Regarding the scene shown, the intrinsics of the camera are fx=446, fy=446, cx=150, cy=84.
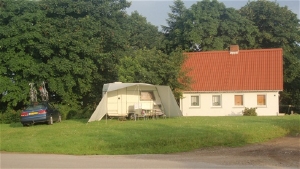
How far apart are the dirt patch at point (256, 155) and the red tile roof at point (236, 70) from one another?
20.9 m

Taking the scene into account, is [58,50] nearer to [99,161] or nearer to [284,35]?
[284,35]

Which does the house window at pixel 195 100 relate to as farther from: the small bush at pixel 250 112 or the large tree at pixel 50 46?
the large tree at pixel 50 46

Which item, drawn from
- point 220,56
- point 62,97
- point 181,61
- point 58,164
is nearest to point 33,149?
point 58,164

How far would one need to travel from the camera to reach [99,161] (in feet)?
47.7

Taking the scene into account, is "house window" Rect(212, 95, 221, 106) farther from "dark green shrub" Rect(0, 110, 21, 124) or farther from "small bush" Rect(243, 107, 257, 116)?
"dark green shrub" Rect(0, 110, 21, 124)

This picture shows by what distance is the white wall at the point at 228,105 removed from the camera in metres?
38.5

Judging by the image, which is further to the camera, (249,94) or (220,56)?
(220,56)

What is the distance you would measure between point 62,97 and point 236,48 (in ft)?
56.3

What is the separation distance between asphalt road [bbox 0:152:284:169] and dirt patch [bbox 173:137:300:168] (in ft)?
2.01

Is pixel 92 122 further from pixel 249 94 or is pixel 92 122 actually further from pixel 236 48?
pixel 236 48

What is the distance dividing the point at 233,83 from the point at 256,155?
83.6 feet

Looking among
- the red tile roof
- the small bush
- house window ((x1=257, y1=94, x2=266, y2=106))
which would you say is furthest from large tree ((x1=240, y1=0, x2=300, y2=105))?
the small bush

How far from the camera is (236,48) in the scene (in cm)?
4303

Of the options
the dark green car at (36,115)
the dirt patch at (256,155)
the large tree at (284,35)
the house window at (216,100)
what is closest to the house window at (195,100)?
the house window at (216,100)
